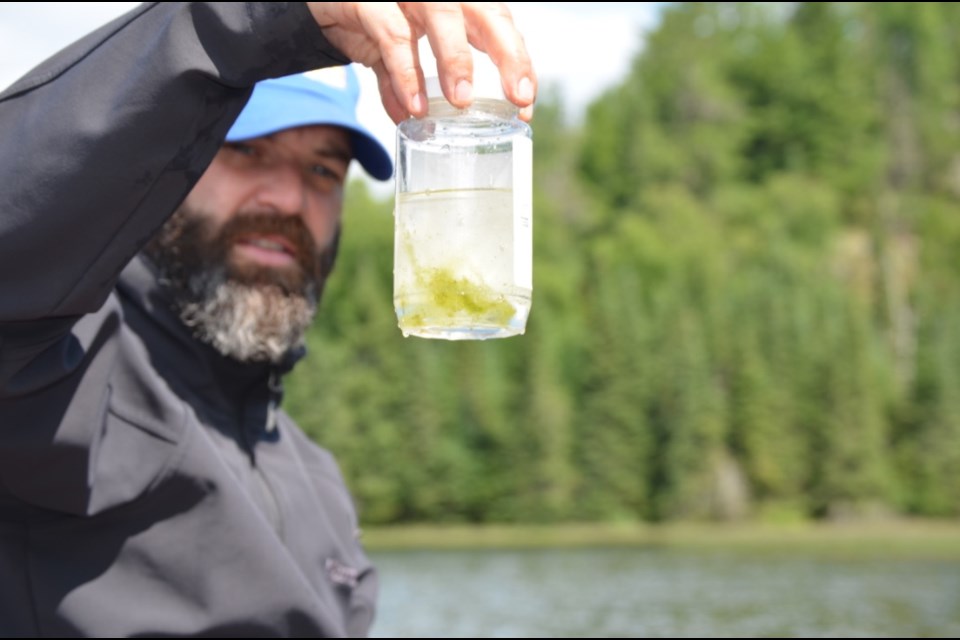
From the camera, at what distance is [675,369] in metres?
65.8

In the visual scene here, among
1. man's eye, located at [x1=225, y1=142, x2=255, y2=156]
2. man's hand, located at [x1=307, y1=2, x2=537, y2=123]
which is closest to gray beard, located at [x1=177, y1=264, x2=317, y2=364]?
man's eye, located at [x1=225, y1=142, x2=255, y2=156]

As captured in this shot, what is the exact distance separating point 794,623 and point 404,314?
4747 millimetres

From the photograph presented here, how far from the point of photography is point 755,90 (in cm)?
9694

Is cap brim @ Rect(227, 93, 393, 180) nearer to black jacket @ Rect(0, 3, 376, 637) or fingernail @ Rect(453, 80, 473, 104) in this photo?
black jacket @ Rect(0, 3, 376, 637)

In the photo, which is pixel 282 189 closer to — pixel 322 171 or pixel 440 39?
pixel 322 171

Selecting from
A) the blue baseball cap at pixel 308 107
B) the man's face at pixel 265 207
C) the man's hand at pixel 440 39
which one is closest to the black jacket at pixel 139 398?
the man's hand at pixel 440 39

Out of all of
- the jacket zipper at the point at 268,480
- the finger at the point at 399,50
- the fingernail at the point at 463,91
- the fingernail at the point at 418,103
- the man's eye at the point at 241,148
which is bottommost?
the jacket zipper at the point at 268,480

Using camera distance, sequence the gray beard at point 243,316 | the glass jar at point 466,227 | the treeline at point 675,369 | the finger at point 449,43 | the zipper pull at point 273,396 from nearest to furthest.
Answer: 1. the finger at point 449,43
2. the glass jar at point 466,227
3. the gray beard at point 243,316
4. the zipper pull at point 273,396
5. the treeline at point 675,369

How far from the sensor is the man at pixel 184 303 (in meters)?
1.89

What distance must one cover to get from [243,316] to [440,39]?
5.59ft

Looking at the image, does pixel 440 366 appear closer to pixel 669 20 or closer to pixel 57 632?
pixel 669 20

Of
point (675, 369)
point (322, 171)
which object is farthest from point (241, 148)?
point (675, 369)

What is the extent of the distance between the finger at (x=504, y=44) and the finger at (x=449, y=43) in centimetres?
3

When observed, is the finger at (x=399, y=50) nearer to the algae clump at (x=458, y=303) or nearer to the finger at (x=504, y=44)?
the finger at (x=504, y=44)
